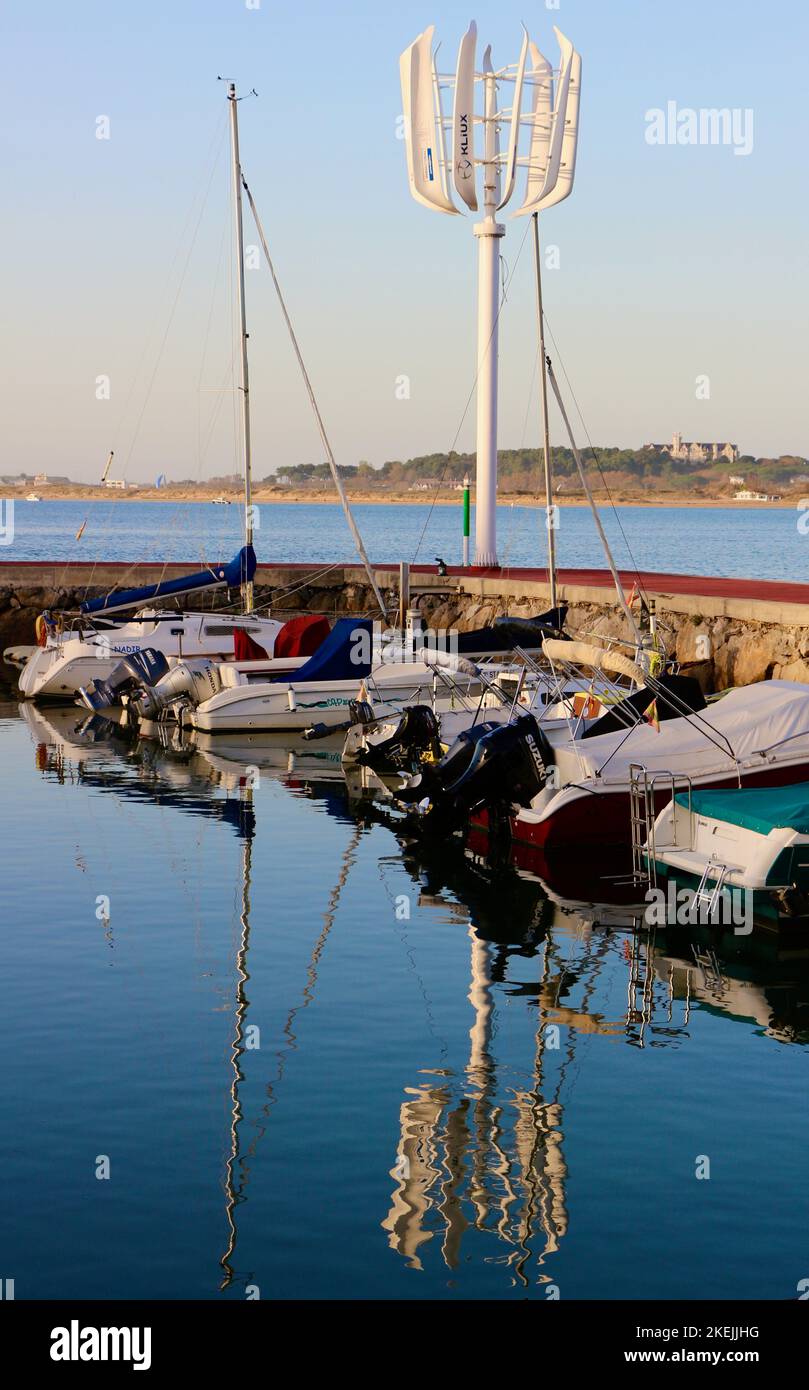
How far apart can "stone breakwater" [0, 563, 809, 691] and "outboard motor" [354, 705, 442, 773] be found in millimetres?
7481

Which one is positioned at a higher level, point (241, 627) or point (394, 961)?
point (241, 627)

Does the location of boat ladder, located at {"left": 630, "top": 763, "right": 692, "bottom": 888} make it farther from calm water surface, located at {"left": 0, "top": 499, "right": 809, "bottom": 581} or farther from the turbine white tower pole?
calm water surface, located at {"left": 0, "top": 499, "right": 809, "bottom": 581}

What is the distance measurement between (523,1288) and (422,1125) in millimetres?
2403

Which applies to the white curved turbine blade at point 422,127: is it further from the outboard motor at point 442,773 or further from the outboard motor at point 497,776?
the outboard motor at point 497,776

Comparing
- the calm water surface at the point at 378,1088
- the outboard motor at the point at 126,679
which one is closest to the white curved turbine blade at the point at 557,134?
the outboard motor at the point at 126,679

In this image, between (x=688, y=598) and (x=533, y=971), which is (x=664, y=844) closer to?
(x=533, y=971)

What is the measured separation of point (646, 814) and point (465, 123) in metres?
32.5

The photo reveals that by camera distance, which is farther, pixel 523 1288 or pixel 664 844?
pixel 664 844

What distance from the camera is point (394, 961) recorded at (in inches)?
623

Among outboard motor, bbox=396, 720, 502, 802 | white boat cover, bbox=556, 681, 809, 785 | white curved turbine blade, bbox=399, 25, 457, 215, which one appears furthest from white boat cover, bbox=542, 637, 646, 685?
white curved turbine blade, bbox=399, 25, 457, 215

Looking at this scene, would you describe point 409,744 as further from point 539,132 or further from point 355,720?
point 539,132

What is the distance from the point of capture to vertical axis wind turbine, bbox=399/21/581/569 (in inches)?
1774

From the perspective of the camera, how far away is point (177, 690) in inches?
1238
